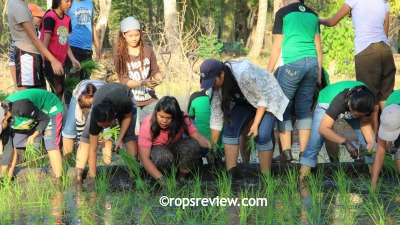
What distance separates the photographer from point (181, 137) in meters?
7.14

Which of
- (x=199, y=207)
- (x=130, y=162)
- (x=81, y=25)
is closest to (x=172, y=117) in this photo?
(x=130, y=162)

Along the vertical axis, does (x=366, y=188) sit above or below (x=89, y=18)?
below

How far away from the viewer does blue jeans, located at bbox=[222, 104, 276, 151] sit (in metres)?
6.96

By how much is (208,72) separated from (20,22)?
2.42 meters

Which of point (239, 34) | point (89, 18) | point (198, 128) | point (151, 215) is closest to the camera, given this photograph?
point (151, 215)

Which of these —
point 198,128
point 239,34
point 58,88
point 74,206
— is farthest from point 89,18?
point 239,34

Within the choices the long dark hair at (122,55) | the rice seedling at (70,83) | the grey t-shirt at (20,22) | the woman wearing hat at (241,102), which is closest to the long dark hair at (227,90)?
the woman wearing hat at (241,102)

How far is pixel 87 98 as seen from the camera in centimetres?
704

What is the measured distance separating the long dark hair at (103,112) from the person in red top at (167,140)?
42cm

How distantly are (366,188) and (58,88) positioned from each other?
352cm

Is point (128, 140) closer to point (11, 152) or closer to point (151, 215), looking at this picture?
point (11, 152)

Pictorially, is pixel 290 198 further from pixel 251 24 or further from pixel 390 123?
pixel 251 24

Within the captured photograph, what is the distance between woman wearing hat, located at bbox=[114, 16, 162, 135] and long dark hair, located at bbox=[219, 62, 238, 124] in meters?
1.11

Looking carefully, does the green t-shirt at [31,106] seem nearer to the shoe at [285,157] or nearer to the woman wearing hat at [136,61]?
the woman wearing hat at [136,61]
